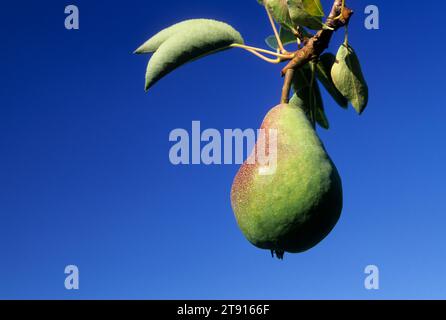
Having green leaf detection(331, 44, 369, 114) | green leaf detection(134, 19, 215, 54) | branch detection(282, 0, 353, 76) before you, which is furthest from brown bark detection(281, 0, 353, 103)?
green leaf detection(134, 19, 215, 54)

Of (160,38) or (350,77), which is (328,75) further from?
(160,38)

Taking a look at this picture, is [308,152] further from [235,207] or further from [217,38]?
[217,38]

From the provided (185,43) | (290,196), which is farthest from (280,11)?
(290,196)

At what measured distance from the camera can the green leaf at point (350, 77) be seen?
163cm

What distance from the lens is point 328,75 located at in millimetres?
1777

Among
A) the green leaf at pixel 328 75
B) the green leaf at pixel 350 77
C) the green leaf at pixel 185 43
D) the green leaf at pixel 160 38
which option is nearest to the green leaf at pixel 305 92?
the green leaf at pixel 328 75

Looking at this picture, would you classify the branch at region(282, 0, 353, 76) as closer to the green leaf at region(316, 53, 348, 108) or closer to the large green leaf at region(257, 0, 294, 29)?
the large green leaf at region(257, 0, 294, 29)

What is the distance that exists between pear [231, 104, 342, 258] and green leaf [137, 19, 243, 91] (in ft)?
1.06

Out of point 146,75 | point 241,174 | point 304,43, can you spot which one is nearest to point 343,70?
point 304,43

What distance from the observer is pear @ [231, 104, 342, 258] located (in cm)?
140

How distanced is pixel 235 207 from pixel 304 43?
518 millimetres

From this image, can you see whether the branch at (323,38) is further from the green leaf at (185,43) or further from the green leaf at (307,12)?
→ the green leaf at (185,43)

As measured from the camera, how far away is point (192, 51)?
1.58 m

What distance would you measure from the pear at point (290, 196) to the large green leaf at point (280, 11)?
0.30 meters
